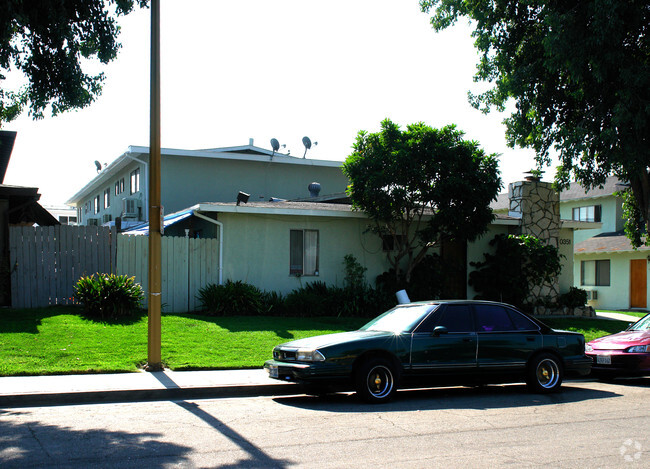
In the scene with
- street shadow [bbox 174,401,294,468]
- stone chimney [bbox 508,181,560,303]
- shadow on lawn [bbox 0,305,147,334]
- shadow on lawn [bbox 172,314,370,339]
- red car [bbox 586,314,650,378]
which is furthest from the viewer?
stone chimney [bbox 508,181,560,303]

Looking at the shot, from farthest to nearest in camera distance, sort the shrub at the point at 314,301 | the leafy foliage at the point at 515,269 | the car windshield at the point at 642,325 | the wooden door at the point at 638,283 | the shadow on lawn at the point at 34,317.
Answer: the wooden door at the point at 638,283 → the leafy foliage at the point at 515,269 → the shrub at the point at 314,301 → the car windshield at the point at 642,325 → the shadow on lawn at the point at 34,317

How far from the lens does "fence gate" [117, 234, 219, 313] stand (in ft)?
55.2

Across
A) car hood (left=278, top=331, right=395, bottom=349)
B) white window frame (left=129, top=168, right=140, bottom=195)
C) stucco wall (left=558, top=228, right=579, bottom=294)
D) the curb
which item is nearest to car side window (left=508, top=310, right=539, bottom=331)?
car hood (left=278, top=331, right=395, bottom=349)

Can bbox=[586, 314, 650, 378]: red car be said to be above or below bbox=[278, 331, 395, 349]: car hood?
below

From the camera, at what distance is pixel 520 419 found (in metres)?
8.09

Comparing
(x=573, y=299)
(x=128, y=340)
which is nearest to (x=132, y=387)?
(x=128, y=340)

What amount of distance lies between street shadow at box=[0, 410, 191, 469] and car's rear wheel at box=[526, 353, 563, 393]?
6065mm

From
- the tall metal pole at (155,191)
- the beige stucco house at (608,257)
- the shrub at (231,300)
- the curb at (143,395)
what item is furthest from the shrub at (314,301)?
the beige stucco house at (608,257)

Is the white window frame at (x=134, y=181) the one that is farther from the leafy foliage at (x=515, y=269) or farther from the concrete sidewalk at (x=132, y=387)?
the concrete sidewalk at (x=132, y=387)

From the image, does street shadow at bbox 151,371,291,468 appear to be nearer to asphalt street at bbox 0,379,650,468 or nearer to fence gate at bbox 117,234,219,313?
asphalt street at bbox 0,379,650,468

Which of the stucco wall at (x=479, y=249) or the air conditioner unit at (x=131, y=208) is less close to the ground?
the air conditioner unit at (x=131, y=208)

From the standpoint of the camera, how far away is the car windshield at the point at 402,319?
9852 millimetres

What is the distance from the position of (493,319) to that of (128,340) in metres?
7.08

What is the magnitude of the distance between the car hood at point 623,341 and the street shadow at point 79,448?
886 cm
